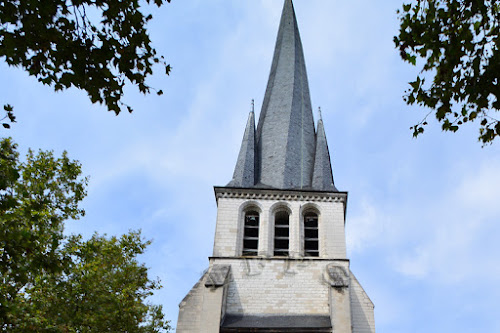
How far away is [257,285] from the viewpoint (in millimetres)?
15922

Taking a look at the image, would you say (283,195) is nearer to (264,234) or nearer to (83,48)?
(264,234)

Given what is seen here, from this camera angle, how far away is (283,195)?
59.6ft

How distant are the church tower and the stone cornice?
34 mm

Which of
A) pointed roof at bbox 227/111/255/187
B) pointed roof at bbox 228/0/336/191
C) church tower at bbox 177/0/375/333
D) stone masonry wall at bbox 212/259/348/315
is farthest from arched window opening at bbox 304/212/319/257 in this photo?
pointed roof at bbox 227/111/255/187

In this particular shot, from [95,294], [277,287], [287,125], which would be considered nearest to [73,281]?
[95,294]

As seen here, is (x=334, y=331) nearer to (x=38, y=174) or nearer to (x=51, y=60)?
(x=38, y=174)

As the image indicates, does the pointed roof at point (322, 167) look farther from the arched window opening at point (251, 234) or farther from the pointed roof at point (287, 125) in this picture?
the arched window opening at point (251, 234)

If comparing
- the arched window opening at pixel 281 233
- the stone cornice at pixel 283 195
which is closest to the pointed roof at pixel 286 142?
the stone cornice at pixel 283 195

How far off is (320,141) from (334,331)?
28.8 feet

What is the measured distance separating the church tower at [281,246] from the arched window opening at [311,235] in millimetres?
33

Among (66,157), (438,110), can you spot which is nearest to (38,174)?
(66,157)

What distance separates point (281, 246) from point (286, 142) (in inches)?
186

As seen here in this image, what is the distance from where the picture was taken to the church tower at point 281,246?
14.9m

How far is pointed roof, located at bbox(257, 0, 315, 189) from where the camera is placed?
64.0 feet
